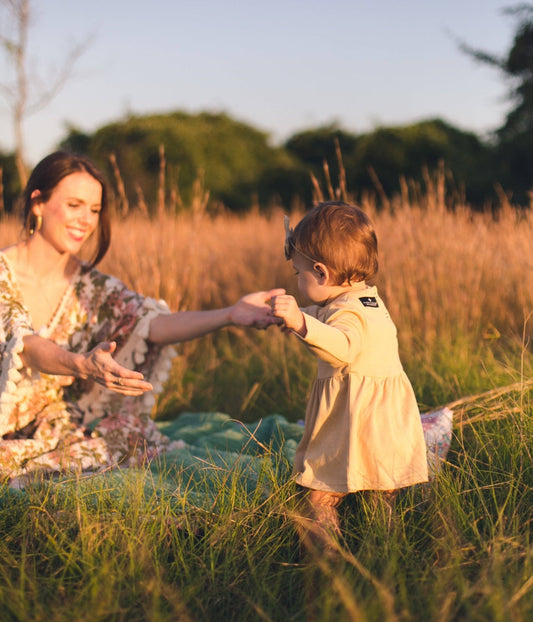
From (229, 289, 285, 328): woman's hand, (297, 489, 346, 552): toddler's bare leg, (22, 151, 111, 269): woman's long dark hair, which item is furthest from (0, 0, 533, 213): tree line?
(297, 489, 346, 552): toddler's bare leg

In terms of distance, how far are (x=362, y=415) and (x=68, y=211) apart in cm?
153

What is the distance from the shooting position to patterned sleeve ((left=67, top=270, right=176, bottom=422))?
2.69 meters

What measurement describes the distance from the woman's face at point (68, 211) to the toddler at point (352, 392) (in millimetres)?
1156

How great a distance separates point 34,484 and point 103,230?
126 cm

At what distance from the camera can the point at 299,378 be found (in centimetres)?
334

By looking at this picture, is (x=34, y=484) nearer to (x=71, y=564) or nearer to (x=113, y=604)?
(x=71, y=564)

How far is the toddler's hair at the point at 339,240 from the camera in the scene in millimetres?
1747

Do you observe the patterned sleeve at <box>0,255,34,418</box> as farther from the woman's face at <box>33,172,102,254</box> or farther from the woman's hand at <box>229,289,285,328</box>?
the woman's hand at <box>229,289,285,328</box>

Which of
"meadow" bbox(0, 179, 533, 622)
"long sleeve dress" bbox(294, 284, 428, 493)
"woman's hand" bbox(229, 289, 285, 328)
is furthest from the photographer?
"woman's hand" bbox(229, 289, 285, 328)

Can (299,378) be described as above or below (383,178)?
below

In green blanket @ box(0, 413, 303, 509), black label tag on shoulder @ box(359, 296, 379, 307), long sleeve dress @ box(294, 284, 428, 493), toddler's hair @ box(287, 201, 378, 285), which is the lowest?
green blanket @ box(0, 413, 303, 509)

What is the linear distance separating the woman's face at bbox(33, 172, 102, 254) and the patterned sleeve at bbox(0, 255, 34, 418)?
238 millimetres

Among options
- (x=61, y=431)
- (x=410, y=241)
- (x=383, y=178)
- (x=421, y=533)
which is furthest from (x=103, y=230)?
(x=383, y=178)

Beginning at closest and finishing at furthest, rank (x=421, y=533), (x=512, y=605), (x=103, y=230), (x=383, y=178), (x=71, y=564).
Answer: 1. (x=512, y=605)
2. (x=71, y=564)
3. (x=421, y=533)
4. (x=103, y=230)
5. (x=383, y=178)
